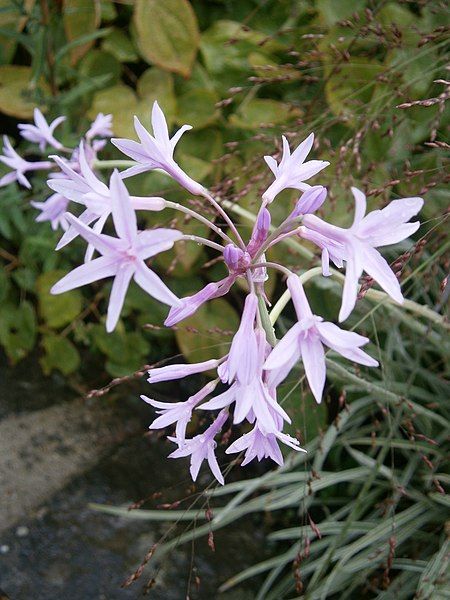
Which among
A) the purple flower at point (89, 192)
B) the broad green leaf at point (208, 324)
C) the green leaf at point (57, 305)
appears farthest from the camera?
the green leaf at point (57, 305)

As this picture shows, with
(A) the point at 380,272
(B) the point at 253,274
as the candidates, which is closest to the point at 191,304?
(B) the point at 253,274

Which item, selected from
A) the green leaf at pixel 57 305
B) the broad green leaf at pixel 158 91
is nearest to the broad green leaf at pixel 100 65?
the broad green leaf at pixel 158 91

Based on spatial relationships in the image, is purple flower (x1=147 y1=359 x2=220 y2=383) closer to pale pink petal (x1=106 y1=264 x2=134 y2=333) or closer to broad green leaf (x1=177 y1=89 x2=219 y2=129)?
pale pink petal (x1=106 y1=264 x2=134 y2=333)

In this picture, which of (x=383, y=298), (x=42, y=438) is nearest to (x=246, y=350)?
(x=383, y=298)

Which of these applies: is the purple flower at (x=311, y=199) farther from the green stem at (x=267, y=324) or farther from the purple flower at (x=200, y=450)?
the purple flower at (x=200, y=450)

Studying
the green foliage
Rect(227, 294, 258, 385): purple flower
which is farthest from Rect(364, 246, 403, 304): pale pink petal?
the green foliage

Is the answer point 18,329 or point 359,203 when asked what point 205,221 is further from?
point 18,329
